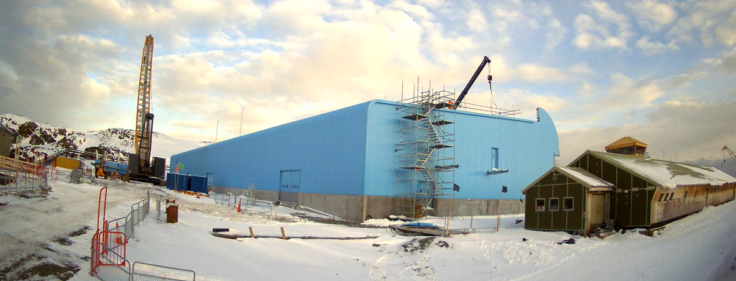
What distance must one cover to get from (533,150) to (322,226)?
26.1 metres

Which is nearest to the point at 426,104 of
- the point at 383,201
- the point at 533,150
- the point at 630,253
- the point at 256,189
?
the point at 383,201

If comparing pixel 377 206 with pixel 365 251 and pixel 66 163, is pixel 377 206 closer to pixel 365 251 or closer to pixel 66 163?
pixel 365 251

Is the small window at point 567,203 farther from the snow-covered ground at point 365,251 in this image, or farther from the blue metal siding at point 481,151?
→ the blue metal siding at point 481,151

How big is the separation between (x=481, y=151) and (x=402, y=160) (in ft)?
28.4

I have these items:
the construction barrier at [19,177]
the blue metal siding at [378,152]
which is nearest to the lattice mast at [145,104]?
the blue metal siding at [378,152]

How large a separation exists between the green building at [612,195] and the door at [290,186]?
23617 mm

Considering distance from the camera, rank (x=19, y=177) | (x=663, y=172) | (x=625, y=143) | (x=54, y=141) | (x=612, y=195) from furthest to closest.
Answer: (x=54, y=141)
(x=625, y=143)
(x=19, y=177)
(x=663, y=172)
(x=612, y=195)

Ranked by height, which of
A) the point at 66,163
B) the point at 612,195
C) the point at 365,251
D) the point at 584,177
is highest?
the point at 584,177

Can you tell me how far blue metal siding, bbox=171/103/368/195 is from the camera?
3903 centimetres

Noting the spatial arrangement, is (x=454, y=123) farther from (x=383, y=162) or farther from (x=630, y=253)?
(x=630, y=253)

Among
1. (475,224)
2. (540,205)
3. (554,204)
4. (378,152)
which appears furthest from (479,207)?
(554,204)

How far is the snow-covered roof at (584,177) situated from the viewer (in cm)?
2741

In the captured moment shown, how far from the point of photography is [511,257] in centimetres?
2194

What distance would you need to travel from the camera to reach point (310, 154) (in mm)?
45750
